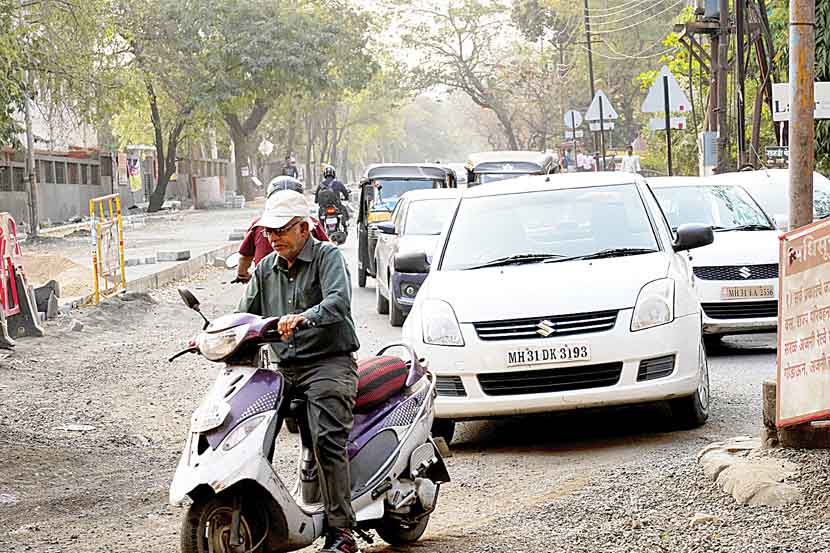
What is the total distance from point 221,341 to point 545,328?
136 inches

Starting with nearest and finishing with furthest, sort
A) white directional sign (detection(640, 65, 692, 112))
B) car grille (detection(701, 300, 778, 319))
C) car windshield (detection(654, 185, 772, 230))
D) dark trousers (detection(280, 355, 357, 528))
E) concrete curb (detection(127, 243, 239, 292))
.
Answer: dark trousers (detection(280, 355, 357, 528)) < car grille (detection(701, 300, 778, 319)) < car windshield (detection(654, 185, 772, 230)) < concrete curb (detection(127, 243, 239, 292)) < white directional sign (detection(640, 65, 692, 112))

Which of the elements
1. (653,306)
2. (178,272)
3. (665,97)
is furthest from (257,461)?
(665,97)

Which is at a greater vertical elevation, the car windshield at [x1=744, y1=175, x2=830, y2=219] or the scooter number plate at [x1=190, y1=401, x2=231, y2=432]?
the car windshield at [x1=744, y1=175, x2=830, y2=219]

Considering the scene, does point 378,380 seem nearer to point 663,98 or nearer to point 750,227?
point 750,227

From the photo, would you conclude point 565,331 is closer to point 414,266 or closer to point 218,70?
point 414,266

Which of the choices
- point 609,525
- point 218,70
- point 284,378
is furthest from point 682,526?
point 218,70

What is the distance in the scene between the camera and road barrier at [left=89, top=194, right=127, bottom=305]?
62.8 ft

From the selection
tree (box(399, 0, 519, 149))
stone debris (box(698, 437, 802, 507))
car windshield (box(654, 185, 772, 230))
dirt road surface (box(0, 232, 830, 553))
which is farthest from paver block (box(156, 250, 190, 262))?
tree (box(399, 0, 519, 149))

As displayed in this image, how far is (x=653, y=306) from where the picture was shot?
28.1ft

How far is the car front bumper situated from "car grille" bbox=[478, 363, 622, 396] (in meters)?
0.03

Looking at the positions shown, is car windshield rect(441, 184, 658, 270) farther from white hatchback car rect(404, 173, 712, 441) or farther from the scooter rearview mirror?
the scooter rearview mirror

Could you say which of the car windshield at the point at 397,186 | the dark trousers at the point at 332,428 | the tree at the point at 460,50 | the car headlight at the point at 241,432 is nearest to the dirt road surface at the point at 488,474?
the dark trousers at the point at 332,428

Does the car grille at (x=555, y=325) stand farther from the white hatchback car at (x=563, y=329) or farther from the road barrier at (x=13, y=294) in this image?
the road barrier at (x=13, y=294)

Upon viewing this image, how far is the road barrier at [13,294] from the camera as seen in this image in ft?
48.0
